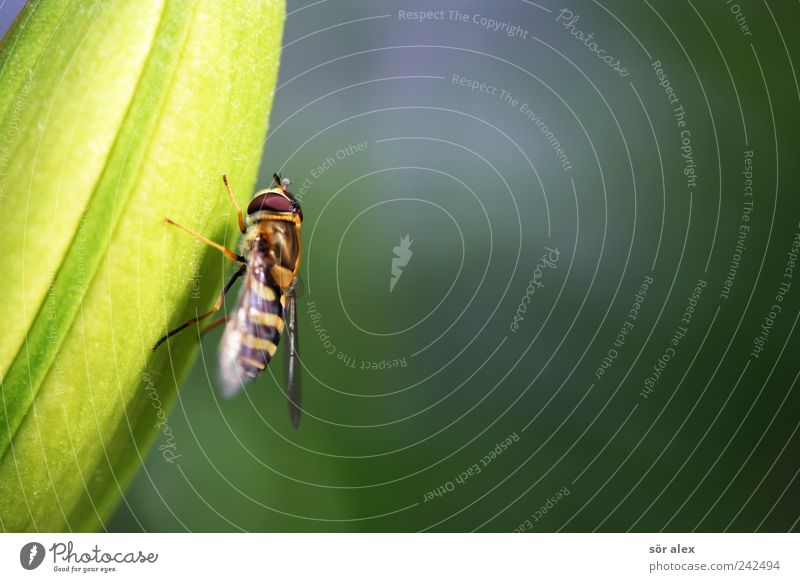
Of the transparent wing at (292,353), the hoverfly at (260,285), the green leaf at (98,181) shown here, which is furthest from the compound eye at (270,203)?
the green leaf at (98,181)

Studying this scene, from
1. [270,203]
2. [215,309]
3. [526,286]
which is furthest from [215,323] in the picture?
[526,286]

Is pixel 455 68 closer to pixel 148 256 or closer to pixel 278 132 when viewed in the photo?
pixel 278 132

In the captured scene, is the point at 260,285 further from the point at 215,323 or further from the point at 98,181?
the point at 98,181

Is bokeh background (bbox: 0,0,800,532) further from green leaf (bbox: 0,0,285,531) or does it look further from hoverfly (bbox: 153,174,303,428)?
green leaf (bbox: 0,0,285,531)

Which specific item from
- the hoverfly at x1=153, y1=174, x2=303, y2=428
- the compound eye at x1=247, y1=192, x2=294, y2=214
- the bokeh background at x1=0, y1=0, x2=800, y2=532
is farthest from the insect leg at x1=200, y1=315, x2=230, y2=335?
the bokeh background at x1=0, y1=0, x2=800, y2=532

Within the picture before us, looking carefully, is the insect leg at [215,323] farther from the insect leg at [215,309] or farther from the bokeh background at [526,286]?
the bokeh background at [526,286]

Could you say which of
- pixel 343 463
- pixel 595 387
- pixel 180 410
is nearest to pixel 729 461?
pixel 595 387
